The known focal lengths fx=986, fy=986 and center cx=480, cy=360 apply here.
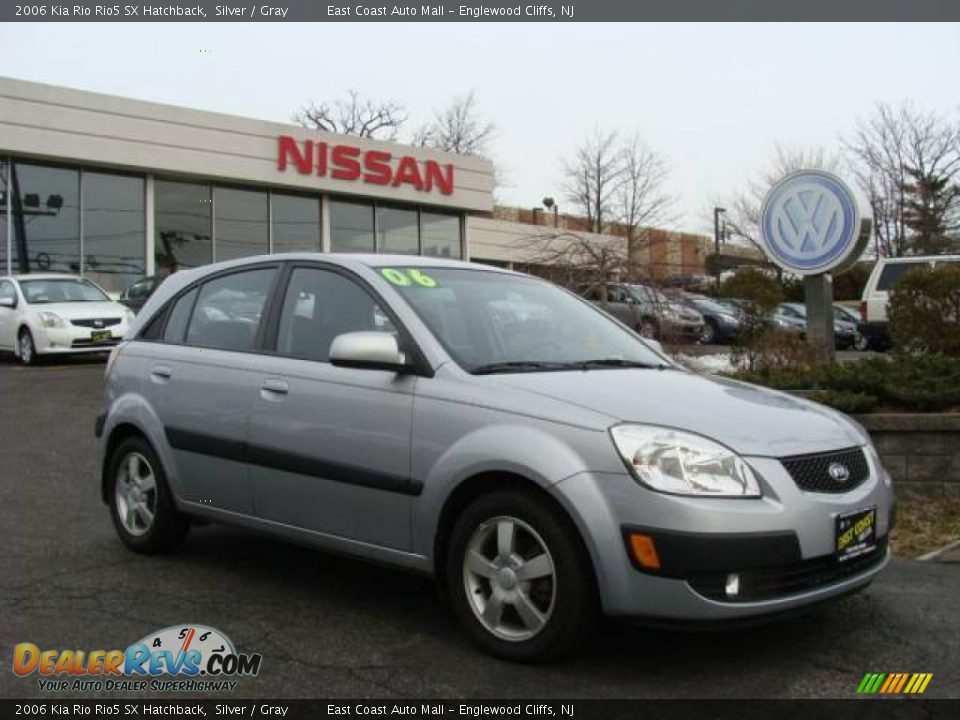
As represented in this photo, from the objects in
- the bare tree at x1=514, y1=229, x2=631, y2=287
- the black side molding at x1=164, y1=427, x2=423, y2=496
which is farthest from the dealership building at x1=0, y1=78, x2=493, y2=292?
the black side molding at x1=164, y1=427, x2=423, y2=496

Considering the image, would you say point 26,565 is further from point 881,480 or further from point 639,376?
point 881,480

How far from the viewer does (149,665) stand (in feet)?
12.3

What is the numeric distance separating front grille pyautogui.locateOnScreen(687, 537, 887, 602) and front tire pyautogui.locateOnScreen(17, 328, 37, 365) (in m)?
14.1

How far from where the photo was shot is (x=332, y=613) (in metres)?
4.34

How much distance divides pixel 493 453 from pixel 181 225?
20320mm

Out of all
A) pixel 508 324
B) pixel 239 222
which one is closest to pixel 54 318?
pixel 239 222

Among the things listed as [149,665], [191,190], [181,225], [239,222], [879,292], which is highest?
[191,190]

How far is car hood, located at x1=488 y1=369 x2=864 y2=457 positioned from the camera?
11.8ft

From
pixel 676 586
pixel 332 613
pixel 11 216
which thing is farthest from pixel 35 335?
pixel 676 586

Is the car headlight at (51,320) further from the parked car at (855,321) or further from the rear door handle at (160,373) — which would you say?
the parked car at (855,321)

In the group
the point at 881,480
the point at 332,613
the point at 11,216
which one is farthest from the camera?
the point at 11,216

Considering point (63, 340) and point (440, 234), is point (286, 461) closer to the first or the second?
point (63, 340)

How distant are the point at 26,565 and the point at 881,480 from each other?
4.17 metres
